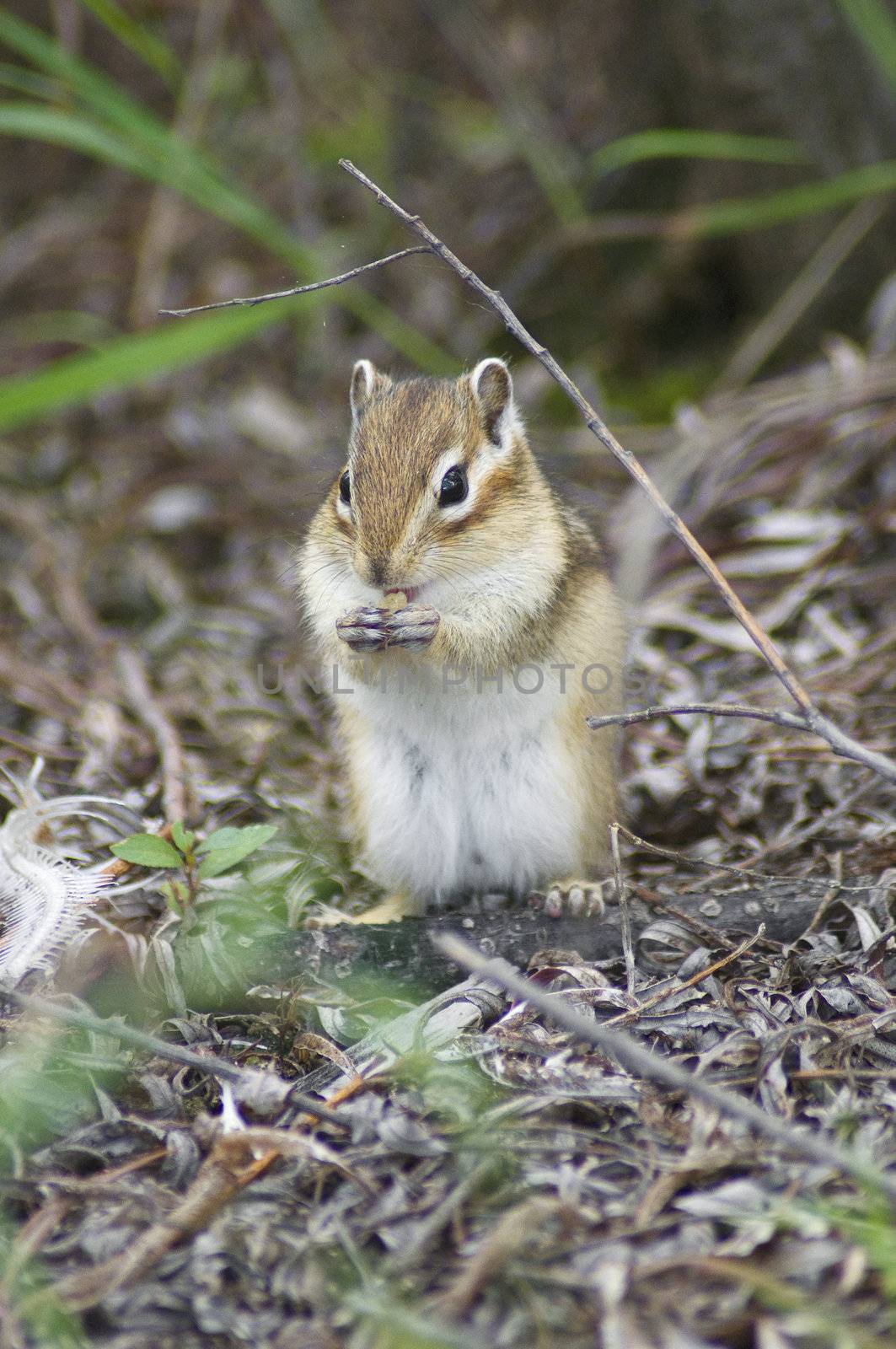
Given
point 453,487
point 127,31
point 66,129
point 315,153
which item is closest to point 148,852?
point 453,487

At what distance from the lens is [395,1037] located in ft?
8.98

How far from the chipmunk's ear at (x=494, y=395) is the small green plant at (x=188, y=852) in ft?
3.76

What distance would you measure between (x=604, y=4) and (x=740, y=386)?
2.43 m

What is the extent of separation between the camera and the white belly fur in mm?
3207

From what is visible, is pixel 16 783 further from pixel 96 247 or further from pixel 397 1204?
pixel 96 247

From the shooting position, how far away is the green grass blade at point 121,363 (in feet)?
13.3

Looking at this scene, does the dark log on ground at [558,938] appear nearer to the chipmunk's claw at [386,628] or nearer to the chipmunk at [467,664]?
the chipmunk at [467,664]

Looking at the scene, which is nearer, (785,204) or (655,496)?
(655,496)

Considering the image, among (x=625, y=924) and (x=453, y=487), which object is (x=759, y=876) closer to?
(x=625, y=924)

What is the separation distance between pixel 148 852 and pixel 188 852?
0.32ft

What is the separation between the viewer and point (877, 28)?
461 centimetres

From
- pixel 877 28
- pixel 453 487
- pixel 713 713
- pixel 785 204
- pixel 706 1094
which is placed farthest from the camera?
pixel 785 204

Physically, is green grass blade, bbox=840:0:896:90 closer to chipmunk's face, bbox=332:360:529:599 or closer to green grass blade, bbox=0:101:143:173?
chipmunk's face, bbox=332:360:529:599

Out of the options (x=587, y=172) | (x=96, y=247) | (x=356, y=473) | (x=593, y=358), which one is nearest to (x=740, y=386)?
(x=593, y=358)
